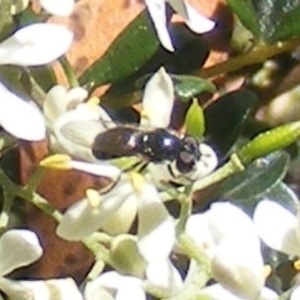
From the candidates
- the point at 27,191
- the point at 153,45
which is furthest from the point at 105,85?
the point at 27,191

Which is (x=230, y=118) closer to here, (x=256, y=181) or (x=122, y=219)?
(x=256, y=181)

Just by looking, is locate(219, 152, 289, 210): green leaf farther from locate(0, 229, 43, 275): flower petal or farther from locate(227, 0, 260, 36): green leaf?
locate(0, 229, 43, 275): flower petal

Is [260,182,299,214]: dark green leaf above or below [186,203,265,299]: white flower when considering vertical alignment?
below

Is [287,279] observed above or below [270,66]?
below

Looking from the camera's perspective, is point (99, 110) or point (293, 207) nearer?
point (99, 110)

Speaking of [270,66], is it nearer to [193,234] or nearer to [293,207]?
[293,207]

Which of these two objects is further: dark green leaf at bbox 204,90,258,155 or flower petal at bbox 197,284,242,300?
dark green leaf at bbox 204,90,258,155

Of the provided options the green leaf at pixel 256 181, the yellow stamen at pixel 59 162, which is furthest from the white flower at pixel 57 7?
the green leaf at pixel 256 181

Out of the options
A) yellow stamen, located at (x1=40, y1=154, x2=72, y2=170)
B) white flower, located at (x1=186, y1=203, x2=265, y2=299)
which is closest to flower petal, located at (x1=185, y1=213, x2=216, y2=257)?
white flower, located at (x1=186, y1=203, x2=265, y2=299)
